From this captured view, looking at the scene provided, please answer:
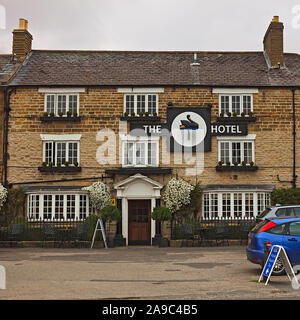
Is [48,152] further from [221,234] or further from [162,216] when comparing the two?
[221,234]

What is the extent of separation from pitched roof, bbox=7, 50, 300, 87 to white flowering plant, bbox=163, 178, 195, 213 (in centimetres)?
533

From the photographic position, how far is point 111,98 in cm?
2258

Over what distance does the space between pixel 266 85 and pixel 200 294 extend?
1567 centimetres

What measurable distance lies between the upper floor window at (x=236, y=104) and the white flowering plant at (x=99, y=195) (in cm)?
722

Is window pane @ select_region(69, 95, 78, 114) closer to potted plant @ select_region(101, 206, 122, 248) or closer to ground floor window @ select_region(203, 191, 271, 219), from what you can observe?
potted plant @ select_region(101, 206, 122, 248)

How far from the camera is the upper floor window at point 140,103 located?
22562mm

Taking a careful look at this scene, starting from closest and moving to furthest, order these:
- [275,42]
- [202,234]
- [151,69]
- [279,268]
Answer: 1. [279,268]
2. [202,234]
3. [151,69]
4. [275,42]

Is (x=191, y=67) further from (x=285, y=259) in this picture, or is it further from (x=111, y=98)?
(x=285, y=259)

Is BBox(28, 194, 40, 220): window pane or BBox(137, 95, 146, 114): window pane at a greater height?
BBox(137, 95, 146, 114): window pane

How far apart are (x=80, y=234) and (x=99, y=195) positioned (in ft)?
6.86

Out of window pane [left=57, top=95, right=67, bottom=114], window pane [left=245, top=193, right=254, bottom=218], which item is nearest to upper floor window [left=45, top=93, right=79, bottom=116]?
window pane [left=57, top=95, right=67, bottom=114]

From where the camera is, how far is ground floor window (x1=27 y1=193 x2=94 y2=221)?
859 inches

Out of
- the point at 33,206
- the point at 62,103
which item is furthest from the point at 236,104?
the point at 33,206

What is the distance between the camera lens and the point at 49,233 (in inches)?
791
